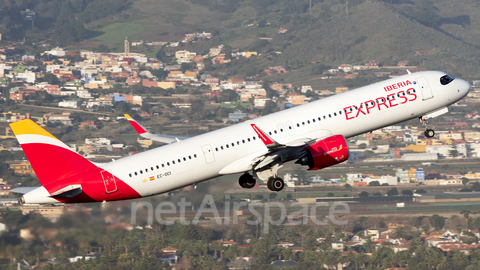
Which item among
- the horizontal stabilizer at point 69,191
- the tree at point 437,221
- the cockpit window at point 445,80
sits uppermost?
the cockpit window at point 445,80

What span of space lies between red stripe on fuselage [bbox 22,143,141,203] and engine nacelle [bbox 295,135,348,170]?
42.5 feet

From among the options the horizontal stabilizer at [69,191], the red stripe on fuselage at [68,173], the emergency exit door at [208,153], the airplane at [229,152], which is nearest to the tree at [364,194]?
the airplane at [229,152]

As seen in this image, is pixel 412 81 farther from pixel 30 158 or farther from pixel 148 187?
pixel 30 158

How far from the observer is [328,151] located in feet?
164

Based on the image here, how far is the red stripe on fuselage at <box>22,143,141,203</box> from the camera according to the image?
156ft

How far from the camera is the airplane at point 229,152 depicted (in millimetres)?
47875

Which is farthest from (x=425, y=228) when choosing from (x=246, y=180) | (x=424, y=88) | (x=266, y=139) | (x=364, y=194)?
(x=266, y=139)

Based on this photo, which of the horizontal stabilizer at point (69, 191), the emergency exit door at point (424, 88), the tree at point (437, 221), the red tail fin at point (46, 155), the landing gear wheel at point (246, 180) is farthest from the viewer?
the tree at point (437, 221)

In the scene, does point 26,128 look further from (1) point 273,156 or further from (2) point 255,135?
(1) point 273,156

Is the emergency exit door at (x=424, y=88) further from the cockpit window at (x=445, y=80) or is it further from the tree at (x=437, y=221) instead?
the tree at (x=437, y=221)

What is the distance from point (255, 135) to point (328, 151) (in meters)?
5.41

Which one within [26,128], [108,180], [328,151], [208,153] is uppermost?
[26,128]

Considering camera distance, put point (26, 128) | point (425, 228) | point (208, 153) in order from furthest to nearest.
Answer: point (425, 228), point (208, 153), point (26, 128)

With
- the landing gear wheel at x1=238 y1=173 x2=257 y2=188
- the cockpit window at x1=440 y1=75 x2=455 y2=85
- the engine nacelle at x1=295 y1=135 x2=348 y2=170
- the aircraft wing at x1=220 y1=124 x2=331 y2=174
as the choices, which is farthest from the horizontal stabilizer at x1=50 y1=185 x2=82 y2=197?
the cockpit window at x1=440 y1=75 x2=455 y2=85
